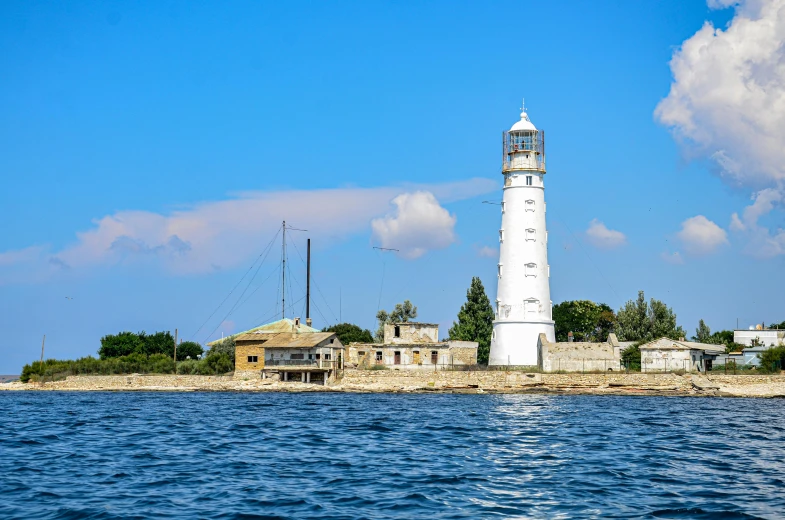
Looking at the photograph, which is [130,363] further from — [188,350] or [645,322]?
[645,322]

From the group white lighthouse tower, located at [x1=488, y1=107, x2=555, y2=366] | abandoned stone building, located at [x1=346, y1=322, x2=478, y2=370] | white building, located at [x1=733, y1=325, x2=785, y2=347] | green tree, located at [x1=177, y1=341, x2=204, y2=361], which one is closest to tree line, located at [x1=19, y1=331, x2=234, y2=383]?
green tree, located at [x1=177, y1=341, x2=204, y2=361]

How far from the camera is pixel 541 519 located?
16562mm

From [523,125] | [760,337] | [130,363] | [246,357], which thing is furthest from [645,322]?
[130,363]

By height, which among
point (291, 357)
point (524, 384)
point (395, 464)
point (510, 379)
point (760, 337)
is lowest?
point (395, 464)

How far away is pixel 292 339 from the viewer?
2827 inches

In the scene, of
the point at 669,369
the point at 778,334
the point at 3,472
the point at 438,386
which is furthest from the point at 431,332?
the point at 3,472

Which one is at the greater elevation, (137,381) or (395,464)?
(137,381)

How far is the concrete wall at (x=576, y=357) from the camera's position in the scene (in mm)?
60469

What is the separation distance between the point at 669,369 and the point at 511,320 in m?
11.1

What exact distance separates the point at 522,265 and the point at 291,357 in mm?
19746

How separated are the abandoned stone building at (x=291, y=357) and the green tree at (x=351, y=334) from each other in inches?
365

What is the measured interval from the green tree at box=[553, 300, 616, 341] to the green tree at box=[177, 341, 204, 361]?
3643cm

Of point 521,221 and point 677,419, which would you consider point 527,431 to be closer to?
point 677,419

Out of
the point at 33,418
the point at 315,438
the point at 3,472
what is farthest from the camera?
the point at 33,418
